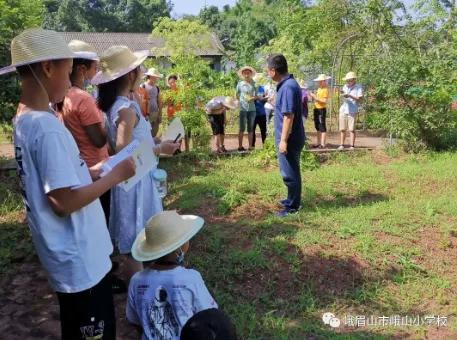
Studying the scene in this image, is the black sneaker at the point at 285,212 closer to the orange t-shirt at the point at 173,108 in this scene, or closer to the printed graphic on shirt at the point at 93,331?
the printed graphic on shirt at the point at 93,331

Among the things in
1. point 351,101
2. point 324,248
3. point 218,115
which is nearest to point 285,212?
point 324,248

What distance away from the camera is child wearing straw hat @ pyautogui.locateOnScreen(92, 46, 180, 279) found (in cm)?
280

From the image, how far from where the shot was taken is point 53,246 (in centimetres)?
175

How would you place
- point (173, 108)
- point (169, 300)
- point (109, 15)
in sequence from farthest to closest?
point (109, 15)
point (173, 108)
point (169, 300)

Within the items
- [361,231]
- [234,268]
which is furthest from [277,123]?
[234,268]

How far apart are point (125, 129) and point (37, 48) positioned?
3.65ft

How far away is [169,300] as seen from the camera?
2.14 metres

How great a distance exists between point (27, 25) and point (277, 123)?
19.6ft

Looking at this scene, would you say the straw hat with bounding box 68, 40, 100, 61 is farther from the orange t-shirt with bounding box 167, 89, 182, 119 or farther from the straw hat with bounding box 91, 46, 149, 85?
the orange t-shirt with bounding box 167, 89, 182, 119

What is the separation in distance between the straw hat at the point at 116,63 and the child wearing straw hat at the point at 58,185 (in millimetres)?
1077

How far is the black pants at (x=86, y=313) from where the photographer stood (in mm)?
1833

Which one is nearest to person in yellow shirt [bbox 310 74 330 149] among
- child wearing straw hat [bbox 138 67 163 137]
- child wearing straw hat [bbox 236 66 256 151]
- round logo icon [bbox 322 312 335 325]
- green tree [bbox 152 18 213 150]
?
child wearing straw hat [bbox 236 66 256 151]

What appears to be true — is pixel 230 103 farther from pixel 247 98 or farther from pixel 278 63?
pixel 278 63

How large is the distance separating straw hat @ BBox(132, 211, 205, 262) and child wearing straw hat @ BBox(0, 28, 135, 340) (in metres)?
0.36
